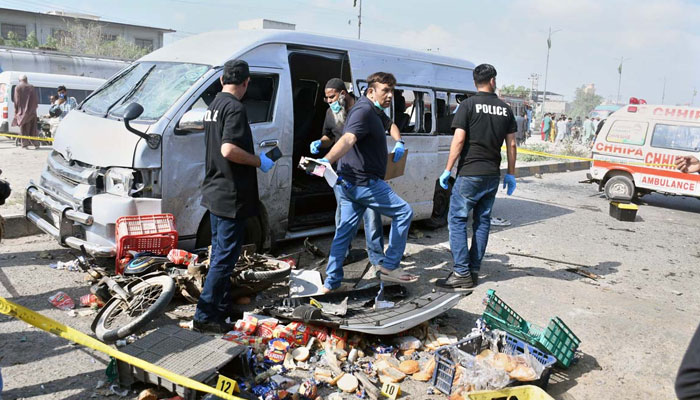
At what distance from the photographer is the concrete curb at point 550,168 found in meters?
16.2

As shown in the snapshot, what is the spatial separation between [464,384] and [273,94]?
369 centimetres

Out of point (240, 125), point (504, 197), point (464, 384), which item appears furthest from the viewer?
point (504, 197)

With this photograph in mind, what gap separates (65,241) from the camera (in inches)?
194

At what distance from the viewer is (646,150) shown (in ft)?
38.2

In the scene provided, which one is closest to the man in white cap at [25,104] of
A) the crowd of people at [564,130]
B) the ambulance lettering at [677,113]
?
the ambulance lettering at [677,113]

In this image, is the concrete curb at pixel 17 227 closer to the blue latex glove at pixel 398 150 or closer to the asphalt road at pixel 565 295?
the asphalt road at pixel 565 295

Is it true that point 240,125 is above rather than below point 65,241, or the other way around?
above

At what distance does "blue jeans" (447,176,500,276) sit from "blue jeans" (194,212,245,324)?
247 centimetres

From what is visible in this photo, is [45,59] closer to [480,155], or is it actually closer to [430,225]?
[430,225]

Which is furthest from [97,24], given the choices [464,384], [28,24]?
[464,384]

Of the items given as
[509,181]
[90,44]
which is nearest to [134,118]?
[509,181]

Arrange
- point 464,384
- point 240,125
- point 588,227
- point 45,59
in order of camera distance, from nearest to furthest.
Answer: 1. point 464,384
2. point 240,125
3. point 588,227
4. point 45,59

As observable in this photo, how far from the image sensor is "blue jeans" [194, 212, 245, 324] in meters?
4.07

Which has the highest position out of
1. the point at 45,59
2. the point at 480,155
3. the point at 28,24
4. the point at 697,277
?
the point at 28,24
